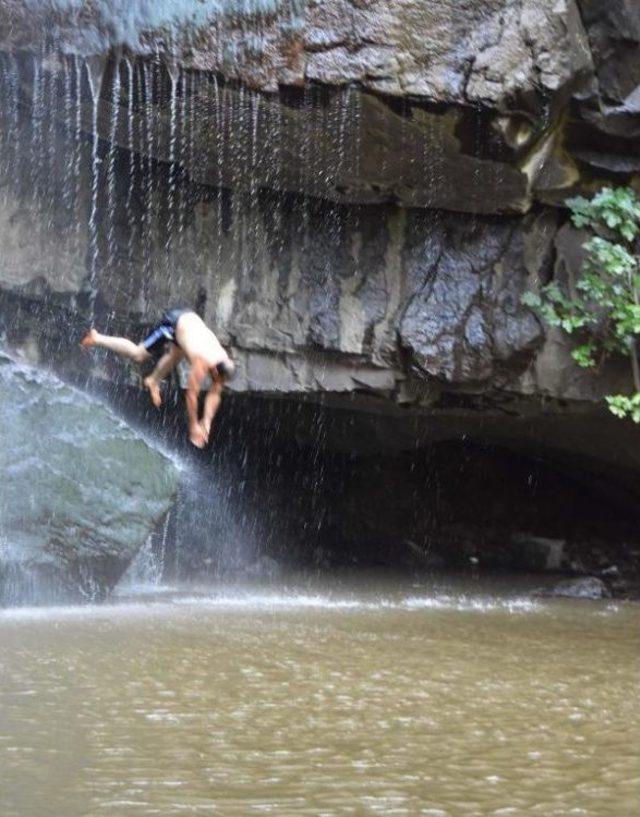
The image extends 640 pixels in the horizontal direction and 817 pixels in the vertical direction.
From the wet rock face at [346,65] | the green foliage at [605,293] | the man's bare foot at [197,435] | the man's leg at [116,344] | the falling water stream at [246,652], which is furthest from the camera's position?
the green foliage at [605,293]

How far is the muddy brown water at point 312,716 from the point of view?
3.70 metres

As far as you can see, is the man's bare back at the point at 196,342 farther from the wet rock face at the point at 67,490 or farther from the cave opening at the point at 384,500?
the cave opening at the point at 384,500

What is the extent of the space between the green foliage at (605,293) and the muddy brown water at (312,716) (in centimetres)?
250

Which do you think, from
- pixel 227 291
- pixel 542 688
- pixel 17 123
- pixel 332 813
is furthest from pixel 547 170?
pixel 332 813

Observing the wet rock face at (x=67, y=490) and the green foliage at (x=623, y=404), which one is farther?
the green foliage at (x=623, y=404)

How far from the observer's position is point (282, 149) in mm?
8539

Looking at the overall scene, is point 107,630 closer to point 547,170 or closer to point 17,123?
point 17,123

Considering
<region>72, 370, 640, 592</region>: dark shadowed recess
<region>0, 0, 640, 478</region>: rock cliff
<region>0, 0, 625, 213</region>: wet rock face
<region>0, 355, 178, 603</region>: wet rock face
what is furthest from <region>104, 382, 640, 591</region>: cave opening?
<region>0, 0, 625, 213</region>: wet rock face

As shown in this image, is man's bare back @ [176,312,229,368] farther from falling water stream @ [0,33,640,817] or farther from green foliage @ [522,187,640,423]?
green foliage @ [522,187,640,423]

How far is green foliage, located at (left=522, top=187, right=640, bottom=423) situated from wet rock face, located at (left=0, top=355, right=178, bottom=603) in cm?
349

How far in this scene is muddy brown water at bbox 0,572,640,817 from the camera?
146 inches

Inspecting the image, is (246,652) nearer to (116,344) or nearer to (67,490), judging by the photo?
(116,344)

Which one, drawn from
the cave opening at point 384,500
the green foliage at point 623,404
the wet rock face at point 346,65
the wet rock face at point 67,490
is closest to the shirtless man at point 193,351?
the wet rock face at point 67,490

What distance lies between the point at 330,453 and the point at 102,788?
9965mm
